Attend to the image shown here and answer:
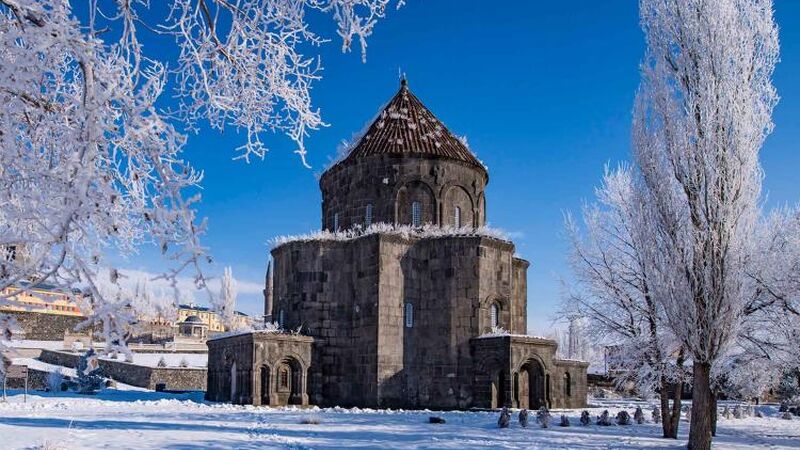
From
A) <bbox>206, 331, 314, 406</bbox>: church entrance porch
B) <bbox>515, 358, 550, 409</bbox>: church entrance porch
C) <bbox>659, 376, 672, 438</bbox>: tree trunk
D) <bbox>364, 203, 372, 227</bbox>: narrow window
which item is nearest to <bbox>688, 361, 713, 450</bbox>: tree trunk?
<bbox>659, 376, 672, 438</bbox>: tree trunk

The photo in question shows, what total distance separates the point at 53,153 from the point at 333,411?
1860cm

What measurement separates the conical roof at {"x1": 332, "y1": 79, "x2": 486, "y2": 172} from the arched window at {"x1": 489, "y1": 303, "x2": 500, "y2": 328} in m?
6.13

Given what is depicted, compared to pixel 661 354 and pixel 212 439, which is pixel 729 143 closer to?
pixel 661 354

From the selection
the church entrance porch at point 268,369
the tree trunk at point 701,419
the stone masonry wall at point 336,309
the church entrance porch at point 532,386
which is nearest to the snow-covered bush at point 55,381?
the church entrance porch at point 268,369

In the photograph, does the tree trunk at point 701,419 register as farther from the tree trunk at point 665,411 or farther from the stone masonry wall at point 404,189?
the stone masonry wall at point 404,189

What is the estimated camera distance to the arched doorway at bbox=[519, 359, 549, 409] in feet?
79.9

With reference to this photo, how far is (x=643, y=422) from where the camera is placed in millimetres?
21922

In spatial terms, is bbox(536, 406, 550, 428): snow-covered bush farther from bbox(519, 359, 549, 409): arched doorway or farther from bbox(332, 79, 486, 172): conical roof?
bbox(332, 79, 486, 172): conical roof

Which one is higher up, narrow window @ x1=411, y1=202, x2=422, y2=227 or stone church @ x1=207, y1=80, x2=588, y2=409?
narrow window @ x1=411, y1=202, x2=422, y2=227

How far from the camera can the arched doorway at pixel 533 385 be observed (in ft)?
79.9

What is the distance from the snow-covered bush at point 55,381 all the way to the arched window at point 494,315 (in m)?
20.4

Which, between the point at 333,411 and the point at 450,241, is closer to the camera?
the point at 333,411

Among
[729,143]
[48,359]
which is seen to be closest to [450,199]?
[729,143]

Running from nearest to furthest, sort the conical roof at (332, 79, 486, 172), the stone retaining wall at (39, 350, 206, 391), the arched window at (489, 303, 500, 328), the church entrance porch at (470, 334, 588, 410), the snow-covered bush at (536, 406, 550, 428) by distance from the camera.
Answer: the snow-covered bush at (536, 406, 550, 428)
the church entrance porch at (470, 334, 588, 410)
the arched window at (489, 303, 500, 328)
the conical roof at (332, 79, 486, 172)
the stone retaining wall at (39, 350, 206, 391)
